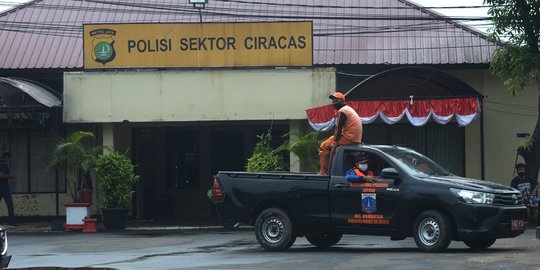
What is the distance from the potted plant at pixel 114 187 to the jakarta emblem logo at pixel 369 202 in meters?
9.64

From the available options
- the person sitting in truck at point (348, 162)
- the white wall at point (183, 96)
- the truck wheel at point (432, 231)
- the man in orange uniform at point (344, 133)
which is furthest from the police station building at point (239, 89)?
the truck wheel at point (432, 231)

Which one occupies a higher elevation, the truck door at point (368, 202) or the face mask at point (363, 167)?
the face mask at point (363, 167)

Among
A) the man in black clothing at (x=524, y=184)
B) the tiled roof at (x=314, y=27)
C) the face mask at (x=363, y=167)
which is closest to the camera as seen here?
the face mask at (x=363, y=167)

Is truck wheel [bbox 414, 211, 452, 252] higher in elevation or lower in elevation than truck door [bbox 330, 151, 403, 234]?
lower

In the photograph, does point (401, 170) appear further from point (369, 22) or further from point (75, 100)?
point (369, 22)

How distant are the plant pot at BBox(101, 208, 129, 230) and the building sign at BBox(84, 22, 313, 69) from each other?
3717 mm

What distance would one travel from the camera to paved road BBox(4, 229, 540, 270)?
13.6m

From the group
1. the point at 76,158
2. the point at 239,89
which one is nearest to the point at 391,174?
the point at 239,89

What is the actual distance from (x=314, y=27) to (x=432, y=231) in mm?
15204

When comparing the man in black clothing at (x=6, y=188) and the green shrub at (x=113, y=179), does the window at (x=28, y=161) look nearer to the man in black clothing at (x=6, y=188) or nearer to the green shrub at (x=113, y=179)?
the man in black clothing at (x=6, y=188)

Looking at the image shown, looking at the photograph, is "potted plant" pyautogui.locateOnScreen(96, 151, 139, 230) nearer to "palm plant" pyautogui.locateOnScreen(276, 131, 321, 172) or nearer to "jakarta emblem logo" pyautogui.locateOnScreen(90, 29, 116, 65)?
"jakarta emblem logo" pyautogui.locateOnScreen(90, 29, 116, 65)

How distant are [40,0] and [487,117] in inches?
574

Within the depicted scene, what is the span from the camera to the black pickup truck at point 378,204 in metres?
14.7

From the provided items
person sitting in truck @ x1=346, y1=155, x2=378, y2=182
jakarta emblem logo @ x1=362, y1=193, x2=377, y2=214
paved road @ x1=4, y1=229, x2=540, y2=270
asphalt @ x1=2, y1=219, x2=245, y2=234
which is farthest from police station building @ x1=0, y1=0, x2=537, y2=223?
jakarta emblem logo @ x1=362, y1=193, x2=377, y2=214
